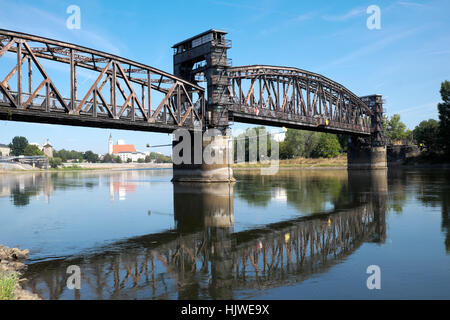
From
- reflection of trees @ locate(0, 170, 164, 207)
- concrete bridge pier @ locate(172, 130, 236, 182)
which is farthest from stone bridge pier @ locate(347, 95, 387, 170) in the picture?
concrete bridge pier @ locate(172, 130, 236, 182)

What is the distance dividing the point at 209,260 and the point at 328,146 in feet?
406

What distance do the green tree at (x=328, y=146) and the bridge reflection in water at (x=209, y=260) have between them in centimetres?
11325

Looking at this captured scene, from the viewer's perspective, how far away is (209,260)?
12.9 meters

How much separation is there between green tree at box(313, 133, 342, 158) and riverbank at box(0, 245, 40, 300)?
125464 mm

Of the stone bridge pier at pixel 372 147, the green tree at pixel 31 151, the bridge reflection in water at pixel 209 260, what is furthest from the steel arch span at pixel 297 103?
the green tree at pixel 31 151

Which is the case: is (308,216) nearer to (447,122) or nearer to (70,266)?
(70,266)

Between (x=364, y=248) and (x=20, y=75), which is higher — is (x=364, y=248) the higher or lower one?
the lower one

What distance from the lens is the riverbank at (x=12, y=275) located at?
323 inches

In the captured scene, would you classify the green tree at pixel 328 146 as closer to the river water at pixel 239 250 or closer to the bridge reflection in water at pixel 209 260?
the river water at pixel 239 250

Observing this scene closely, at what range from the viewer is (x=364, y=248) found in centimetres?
1434

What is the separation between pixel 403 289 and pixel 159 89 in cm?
4490

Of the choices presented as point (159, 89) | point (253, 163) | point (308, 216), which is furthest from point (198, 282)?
point (253, 163)

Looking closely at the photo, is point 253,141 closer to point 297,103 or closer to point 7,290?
point 297,103
